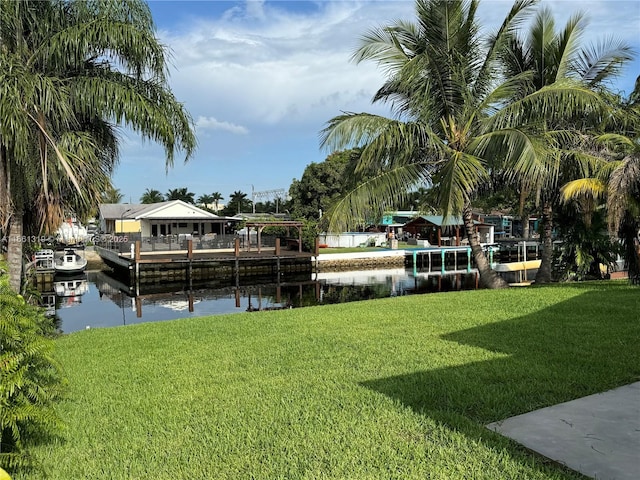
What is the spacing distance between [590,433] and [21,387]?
3964mm

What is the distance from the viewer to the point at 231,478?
314cm

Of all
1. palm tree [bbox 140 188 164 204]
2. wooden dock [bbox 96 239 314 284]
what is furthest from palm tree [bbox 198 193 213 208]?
wooden dock [bbox 96 239 314 284]

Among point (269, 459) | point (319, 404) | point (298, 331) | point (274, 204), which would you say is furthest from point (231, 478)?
point (274, 204)

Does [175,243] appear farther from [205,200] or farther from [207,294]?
[205,200]

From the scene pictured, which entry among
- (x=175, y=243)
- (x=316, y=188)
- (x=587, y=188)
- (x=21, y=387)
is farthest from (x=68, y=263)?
(x=21, y=387)

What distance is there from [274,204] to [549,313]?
83685mm

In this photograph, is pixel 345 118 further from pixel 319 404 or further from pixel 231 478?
pixel 231 478

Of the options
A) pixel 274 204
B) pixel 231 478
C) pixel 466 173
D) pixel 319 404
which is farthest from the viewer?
pixel 274 204

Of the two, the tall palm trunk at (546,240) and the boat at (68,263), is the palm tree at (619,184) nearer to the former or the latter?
the tall palm trunk at (546,240)

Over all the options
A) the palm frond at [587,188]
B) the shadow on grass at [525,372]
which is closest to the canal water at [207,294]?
the palm frond at [587,188]

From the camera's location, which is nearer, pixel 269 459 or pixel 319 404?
pixel 269 459

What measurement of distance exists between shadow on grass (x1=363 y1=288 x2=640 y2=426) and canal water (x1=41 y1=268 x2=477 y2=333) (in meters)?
12.6

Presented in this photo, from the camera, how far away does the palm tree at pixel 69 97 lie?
23.4ft

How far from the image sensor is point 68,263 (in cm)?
2956
